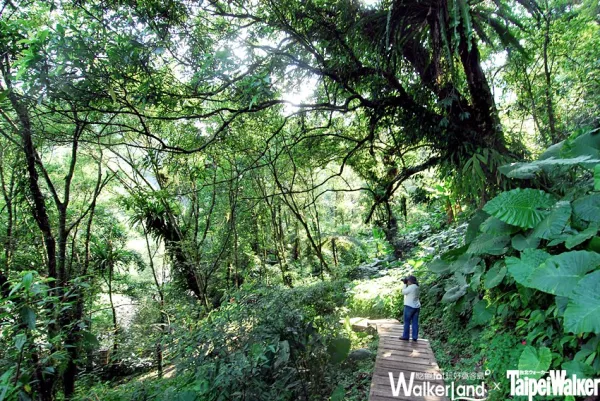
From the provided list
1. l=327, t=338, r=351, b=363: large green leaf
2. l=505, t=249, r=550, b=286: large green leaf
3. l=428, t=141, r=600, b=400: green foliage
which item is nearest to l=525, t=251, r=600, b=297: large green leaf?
l=428, t=141, r=600, b=400: green foliage

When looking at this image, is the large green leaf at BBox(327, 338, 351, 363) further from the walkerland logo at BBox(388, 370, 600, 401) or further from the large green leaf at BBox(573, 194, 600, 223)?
the large green leaf at BBox(573, 194, 600, 223)

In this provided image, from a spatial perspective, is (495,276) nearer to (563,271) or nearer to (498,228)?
(498,228)

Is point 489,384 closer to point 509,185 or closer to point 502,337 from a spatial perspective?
point 502,337

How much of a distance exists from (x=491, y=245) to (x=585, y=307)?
109 cm

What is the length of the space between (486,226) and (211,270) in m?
5.75

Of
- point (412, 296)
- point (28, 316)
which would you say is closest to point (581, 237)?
point (412, 296)

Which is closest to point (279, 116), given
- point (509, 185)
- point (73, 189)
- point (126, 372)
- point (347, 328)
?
point (509, 185)

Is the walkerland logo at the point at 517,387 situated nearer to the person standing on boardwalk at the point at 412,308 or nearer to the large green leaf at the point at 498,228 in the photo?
the person standing on boardwalk at the point at 412,308

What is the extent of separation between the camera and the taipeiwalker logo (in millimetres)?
2380

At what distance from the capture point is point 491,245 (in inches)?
→ 104

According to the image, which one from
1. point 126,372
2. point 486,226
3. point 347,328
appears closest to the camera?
point 486,226

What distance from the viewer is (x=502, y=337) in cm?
246

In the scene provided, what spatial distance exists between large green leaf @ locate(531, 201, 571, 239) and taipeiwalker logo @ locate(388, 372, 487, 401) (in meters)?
1.34

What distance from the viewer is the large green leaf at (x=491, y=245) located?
8.50ft
